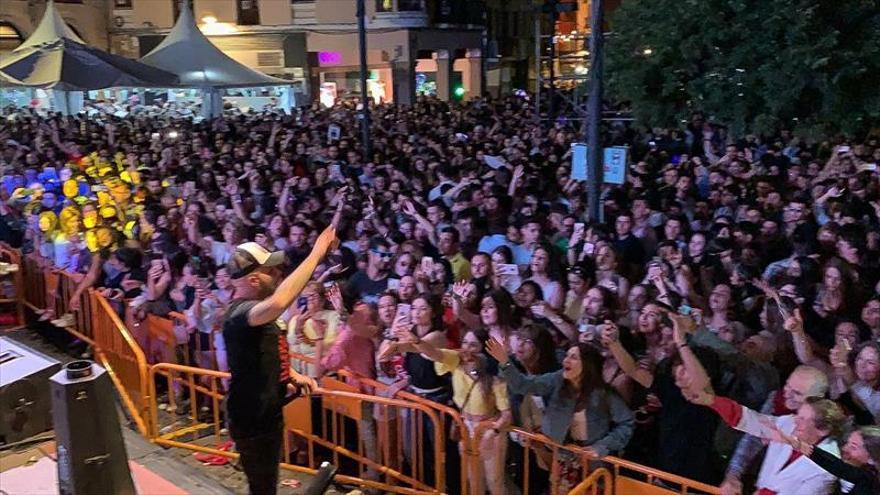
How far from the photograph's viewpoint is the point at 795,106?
569 inches

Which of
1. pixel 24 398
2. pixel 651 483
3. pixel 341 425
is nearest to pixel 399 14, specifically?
pixel 341 425

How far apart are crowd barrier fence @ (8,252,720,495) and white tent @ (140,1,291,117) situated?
11592 mm

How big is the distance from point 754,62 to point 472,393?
35.0 feet

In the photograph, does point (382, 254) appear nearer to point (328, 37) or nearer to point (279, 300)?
point (279, 300)

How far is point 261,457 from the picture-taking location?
4.35m

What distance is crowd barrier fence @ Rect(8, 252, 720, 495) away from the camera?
18.2ft

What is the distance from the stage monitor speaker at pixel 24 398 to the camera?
4.05m

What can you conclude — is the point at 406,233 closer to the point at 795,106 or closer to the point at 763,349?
the point at 763,349

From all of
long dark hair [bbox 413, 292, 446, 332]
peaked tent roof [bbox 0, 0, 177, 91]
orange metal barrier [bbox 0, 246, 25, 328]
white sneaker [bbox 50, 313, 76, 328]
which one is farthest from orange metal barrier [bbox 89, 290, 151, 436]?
peaked tent roof [bbox 0, 0, 177, 91]

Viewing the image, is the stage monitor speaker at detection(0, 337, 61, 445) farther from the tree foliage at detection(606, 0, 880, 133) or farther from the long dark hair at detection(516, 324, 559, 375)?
the tree foliage at detection(606, 0, 880, 133)

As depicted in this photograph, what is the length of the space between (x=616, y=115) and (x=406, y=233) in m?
13.9

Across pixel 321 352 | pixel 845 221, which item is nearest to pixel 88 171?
pixel 321 352

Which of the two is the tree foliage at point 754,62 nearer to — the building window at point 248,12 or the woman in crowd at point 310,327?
the woman in crowd at point 310,327

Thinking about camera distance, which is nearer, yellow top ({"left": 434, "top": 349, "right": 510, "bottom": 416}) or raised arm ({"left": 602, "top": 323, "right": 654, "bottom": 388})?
raised arm ({"left": 602, "top": 323, "right": 654, "bottom": 388})
